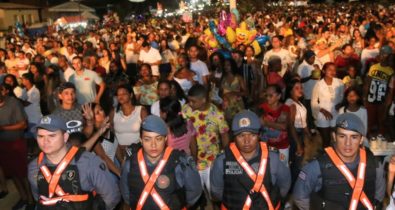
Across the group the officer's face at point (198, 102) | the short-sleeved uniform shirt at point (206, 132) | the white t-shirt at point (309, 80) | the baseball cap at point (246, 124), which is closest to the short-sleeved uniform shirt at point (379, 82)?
the white t-shirt at point (309, 80)

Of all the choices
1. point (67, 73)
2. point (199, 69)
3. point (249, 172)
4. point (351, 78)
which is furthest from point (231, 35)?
point (249, 172)

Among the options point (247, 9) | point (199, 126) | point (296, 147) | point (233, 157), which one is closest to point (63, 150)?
point (233, 157)

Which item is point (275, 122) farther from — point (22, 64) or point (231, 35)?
point (22, 64)

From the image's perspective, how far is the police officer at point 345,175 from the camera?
12.4 feet

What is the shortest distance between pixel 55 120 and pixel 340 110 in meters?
4.24

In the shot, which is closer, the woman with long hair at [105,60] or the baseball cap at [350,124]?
the baseball cap at [350,124]

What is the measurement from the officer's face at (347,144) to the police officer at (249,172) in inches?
21.1

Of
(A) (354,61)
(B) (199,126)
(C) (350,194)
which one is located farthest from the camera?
(A) (354,61)

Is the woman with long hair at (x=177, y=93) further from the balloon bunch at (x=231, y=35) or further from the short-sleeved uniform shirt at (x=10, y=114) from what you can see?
the balloon bunch at (x=231, y=35)

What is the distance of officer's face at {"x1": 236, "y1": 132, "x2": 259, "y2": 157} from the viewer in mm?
4102

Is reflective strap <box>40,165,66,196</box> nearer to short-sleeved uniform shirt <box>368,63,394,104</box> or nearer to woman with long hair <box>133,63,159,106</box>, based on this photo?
woman with long hair <box>133,63,159,106</box>

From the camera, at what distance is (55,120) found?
3898mm

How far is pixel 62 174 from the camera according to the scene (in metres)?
3.79

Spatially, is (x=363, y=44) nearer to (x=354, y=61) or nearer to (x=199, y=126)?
(x=354, y=61)
